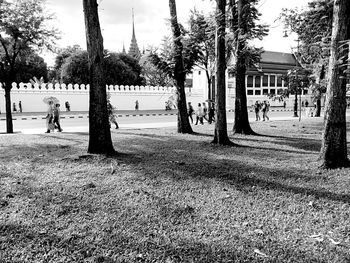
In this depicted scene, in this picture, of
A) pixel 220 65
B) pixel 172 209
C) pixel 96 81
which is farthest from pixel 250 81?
pixel 172 209

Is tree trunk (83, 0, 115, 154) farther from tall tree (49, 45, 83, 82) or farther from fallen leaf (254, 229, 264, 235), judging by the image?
tall tree (49, 45, 83, 82)

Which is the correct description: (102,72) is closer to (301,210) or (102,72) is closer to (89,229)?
(89,229)

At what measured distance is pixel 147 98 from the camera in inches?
1416

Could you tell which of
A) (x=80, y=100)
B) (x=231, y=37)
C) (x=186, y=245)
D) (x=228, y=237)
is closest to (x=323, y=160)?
(x=228, y=237)

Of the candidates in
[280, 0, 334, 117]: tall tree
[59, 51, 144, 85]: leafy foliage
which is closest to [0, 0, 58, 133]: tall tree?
[280, 0, 334, 117]: tall tree

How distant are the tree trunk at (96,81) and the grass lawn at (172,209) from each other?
0.49 meters

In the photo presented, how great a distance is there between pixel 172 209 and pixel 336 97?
3753 millimetres

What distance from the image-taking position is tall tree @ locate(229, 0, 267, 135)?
10.5 meters

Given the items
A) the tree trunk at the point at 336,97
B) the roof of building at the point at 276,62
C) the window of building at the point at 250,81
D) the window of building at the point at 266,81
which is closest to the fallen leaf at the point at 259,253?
the tree trunk at the point at 336,97

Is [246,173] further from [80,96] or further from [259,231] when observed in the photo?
[80,96]

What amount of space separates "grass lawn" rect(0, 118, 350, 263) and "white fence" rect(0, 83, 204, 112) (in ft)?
68.5

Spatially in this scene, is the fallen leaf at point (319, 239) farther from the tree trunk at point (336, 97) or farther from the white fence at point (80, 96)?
the white fence at point (80, 96)

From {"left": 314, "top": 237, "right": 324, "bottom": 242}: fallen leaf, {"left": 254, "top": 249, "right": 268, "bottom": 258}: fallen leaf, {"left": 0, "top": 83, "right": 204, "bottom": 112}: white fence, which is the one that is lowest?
{"left": 314, "top": 237, "right": 324, "bottom": 242}: fallen leaf

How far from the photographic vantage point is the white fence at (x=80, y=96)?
2988 centimetres
